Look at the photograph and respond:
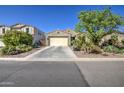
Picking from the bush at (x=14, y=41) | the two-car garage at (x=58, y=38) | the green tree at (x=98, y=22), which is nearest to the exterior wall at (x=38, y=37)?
the two-car garage at (x=58, y=38)

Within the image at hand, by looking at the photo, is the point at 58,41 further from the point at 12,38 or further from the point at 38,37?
the point at 12,38

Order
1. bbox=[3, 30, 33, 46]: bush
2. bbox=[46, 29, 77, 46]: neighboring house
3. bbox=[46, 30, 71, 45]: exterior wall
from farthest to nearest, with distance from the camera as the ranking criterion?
bbox=[46, 30, 71, 45]: exterior wall, bbox=[46, 29, 77, 46]: neighboring house, bbox=[3, 30, 33, 46]: bush

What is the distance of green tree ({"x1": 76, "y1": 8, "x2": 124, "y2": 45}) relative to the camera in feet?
83.5

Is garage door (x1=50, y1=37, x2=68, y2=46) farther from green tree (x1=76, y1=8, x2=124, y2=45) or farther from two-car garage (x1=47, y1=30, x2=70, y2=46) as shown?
green tree (x1=76, y1=8, x2=124, y2=45)

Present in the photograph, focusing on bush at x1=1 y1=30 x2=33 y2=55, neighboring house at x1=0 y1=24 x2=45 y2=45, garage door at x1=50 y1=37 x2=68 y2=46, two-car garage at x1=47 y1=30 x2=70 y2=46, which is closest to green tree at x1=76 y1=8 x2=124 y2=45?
bush at x1=1 y1=30 x2=33 y2=55

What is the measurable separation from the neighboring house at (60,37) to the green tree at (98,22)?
41.7ft

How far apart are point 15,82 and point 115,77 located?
417 centimetres

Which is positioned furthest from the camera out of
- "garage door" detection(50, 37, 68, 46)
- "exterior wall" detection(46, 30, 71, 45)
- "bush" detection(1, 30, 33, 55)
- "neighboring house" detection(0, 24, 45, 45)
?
"exterior wall" detection(46, 30, 71, 45)

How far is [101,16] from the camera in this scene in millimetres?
25484

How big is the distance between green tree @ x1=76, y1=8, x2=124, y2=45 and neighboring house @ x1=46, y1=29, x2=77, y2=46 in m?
12.7

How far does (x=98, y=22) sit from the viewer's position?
25.5m

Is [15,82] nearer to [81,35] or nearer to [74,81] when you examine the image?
[74,81]
